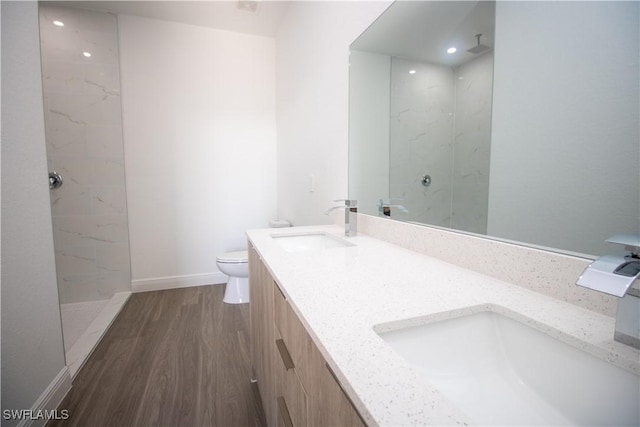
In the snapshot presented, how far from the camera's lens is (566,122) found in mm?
611

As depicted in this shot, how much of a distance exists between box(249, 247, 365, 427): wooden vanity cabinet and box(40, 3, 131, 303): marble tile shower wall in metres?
2.32

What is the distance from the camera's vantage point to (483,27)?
0.83 metres

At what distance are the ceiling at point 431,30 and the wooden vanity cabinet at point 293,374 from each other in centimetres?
96

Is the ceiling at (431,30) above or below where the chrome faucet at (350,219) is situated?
above

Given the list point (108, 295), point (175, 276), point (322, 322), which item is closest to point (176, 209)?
point (175, 276)

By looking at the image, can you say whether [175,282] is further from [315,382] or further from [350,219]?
[315,382]

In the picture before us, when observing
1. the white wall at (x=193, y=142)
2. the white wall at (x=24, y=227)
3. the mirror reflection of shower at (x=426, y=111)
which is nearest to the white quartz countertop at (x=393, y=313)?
the mirror reflection of shower at (x=426, y=111)

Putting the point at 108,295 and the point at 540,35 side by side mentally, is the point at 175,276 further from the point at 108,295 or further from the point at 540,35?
the point at 540,35

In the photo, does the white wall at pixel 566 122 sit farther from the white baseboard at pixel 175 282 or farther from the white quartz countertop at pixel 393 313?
the white baseboard at pixel 175 282

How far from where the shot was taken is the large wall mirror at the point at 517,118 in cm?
54

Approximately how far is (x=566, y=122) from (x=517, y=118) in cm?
13

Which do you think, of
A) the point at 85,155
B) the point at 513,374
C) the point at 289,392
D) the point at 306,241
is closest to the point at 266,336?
the point at 289,392

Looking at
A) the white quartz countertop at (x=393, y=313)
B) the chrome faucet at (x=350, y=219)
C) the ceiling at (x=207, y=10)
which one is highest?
the ceiling at (x=207, y=10)

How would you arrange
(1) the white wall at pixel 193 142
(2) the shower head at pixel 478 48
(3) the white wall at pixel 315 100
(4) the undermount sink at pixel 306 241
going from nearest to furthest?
(2) the shower head at pixel 478 48, (4) the undermount sink at pixel 306 241, (3) the white wall at pixel 315 100, (1) the white wall at pixel 193 142
